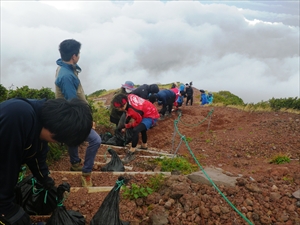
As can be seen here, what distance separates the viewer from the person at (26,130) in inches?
66.6

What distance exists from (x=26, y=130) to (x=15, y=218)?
764 millimetres

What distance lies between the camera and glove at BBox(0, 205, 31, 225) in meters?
1.93

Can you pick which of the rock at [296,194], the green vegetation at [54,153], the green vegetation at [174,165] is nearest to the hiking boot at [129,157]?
the green vegetation at [174,165]

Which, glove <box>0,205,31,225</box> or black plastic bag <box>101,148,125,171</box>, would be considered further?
black plastic bag <box>101,148,125,171</box>

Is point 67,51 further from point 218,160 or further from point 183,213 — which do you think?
point 218,160

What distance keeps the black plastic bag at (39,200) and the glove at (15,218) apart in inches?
23.4

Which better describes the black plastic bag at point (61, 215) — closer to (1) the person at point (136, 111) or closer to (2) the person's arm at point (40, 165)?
(2) the person's arm at point (40, 165)

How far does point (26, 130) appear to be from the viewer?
176 centimetres


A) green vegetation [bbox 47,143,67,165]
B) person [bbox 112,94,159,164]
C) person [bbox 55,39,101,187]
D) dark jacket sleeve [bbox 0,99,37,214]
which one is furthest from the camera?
person [bbox 112,94,159,164]

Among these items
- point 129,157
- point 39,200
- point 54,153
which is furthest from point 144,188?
point 54,153

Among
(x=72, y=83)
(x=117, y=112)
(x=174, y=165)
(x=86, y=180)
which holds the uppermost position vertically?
(x=72, y=83)

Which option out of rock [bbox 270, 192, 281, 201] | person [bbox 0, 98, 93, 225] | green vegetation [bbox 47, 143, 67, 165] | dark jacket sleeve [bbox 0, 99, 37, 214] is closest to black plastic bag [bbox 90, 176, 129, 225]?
person [bbox 0, 98, 93, 225]

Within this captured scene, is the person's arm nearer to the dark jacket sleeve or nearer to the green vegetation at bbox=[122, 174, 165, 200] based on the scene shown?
the dark jacket sleeve

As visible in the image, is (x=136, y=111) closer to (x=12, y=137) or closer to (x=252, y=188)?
(x=252, y=188)
